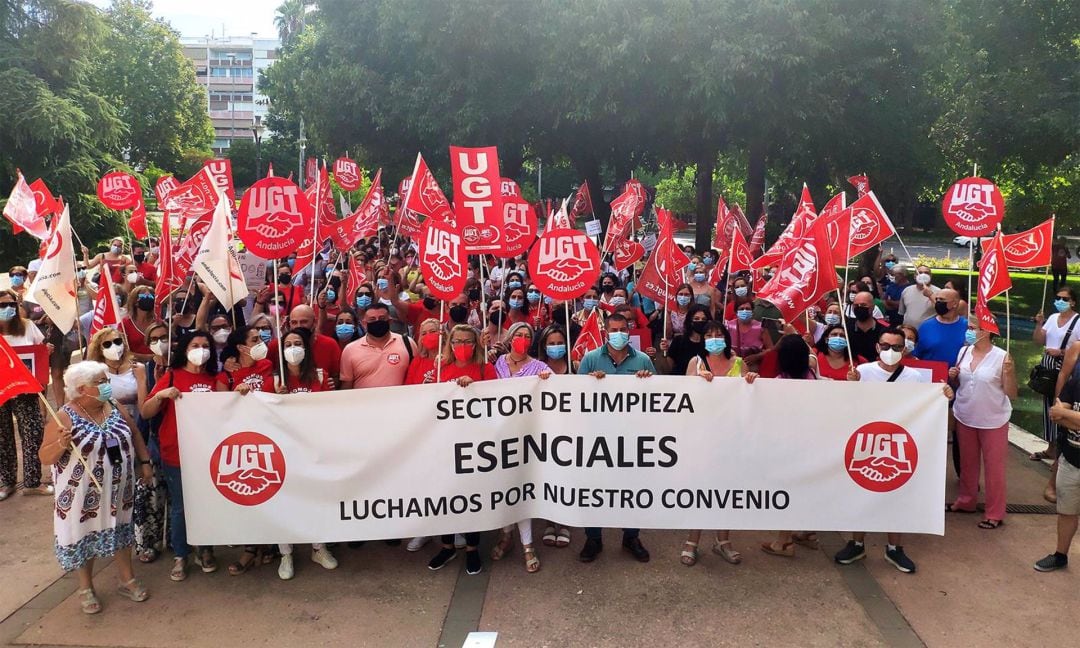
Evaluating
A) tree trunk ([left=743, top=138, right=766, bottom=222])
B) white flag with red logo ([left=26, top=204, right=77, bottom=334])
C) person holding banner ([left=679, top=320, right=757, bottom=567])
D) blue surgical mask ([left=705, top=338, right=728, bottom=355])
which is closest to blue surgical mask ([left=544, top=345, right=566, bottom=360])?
person holding banner ([left=679, top=320, right=757, bottom=567])

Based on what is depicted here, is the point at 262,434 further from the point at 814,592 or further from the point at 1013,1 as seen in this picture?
the point at 1013,1

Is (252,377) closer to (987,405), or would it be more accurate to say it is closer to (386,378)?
(386,378)

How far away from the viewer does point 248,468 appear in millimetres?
5434

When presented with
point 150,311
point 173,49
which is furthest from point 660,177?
point 150,311

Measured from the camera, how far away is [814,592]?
5359 mm

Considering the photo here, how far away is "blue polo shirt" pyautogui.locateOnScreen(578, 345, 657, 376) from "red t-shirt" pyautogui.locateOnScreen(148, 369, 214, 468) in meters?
2.60

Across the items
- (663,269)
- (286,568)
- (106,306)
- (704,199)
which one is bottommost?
(286,568)

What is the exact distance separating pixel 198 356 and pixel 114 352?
22.5 inches

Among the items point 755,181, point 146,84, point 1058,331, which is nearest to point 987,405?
point 1058,331

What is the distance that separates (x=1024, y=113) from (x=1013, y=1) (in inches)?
102

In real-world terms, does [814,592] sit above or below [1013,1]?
below

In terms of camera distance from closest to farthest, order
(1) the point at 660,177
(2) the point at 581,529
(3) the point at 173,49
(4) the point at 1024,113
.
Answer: (2) the point at 581,529
(4) the point at 1024,113
(3) the point at 173,49
(1) the point at 660,177

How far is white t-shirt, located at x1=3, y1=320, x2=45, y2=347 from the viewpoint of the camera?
6.93 m

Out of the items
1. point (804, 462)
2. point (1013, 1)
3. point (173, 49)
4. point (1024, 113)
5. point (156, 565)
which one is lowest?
point (156, 565)
